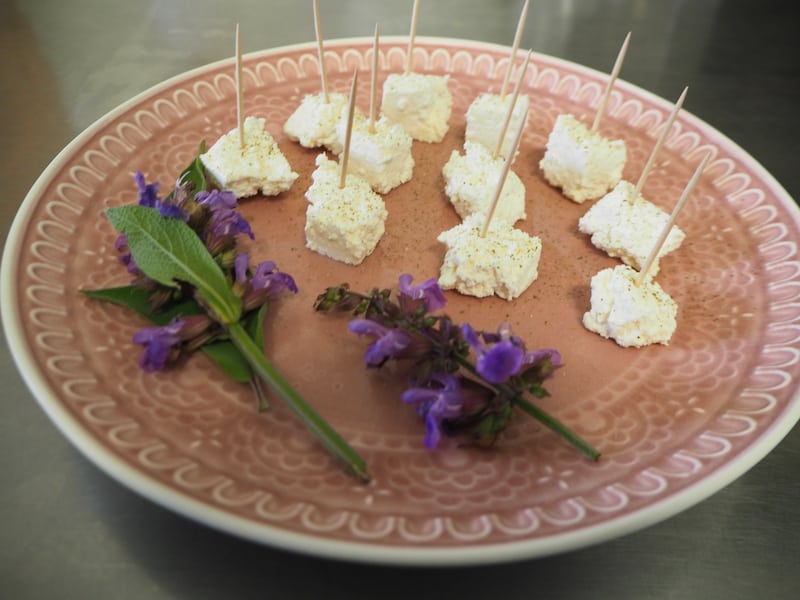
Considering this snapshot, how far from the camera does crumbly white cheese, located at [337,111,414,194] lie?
162cm

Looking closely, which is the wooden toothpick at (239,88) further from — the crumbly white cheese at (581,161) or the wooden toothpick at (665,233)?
the wooden toothpick at (665,233)

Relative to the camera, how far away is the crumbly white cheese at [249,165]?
155 centimetres

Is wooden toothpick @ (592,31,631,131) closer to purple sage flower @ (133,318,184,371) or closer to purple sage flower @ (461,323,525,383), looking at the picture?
purple sage flower @ (461,323,525,383)

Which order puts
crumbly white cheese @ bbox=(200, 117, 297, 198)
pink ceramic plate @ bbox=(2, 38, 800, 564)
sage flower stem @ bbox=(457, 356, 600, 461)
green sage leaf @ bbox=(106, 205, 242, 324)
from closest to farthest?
pink ceramic plate @ bbox=(2, 38, 800, 564), sage flower stem @ bbox=(457, 356, 600, 461), green sage leaf @ bbox=(106, 205, 242, 324), crumbly white cheese @ bbox=(200, 117, 297, 198)

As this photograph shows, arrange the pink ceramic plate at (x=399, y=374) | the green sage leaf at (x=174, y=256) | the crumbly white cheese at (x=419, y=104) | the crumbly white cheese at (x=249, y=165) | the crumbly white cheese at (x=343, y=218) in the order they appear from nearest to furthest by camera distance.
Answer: the pink ceramic plate at (x=399, y=374)
the green sage leaf at (x=174, y=256)
the crumbly white cheese at (x=343, y=218)
the crumbly white cheese at (x=249, y=165)
the crumbly white cheese at (x=419, y=104)

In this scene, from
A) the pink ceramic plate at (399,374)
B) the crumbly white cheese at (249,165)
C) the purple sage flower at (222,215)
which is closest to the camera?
the pink ceramic plate at (399,374)

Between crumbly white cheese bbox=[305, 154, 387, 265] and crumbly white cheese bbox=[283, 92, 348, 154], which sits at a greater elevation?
crumbly white cheese bbox=[283, 92, 348, 154]

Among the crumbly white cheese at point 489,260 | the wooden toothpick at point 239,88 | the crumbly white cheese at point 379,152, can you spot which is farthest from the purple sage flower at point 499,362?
the wooden toothpick at point 239,88

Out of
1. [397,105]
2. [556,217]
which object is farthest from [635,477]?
[397,105]

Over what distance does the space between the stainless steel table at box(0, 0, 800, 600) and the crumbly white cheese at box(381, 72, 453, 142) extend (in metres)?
0.94

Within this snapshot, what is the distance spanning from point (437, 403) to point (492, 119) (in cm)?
95

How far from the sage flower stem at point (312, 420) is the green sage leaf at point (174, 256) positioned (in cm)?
12

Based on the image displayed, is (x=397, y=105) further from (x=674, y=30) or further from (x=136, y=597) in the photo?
(x=674, y=30)

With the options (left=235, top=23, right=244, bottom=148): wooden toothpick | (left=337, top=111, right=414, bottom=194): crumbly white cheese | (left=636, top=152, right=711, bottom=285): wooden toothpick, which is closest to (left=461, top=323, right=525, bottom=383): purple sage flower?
(left=636, top=152, right=711, bottom=285): wooden toothpick
